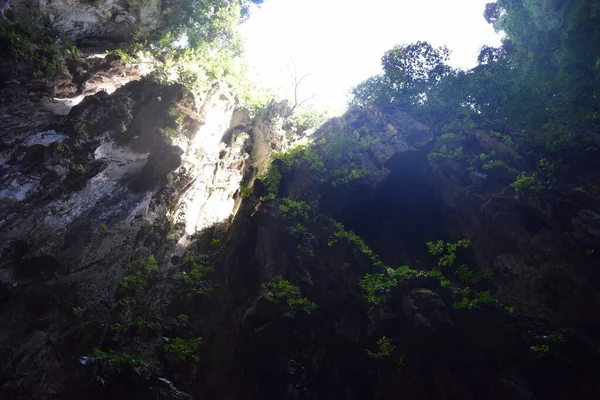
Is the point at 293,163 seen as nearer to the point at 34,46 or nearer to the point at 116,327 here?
the point at 116,327

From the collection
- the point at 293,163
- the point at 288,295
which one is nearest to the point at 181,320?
the point at 288,295

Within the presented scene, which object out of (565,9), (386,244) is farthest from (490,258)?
(565,9)

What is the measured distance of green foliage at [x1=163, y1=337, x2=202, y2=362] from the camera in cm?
961

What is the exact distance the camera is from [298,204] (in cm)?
1310

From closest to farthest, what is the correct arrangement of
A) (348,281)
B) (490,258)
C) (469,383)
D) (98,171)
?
(469,383) → (348,281) → (490,258) → (98,171)

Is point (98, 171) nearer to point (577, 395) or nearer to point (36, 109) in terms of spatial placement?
point (36, 109)

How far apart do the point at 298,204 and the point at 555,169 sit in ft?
33.1

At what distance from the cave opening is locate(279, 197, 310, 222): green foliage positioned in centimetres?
193

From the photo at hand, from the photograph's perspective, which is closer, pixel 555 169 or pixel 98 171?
pixel 98 171

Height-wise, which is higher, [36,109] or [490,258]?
[36,109]

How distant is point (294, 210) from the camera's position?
1296 cm

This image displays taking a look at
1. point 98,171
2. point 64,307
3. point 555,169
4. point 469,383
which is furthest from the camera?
point 555,169

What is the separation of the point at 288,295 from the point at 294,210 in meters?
3.89

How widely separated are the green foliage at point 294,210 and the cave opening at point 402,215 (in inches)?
76.2
